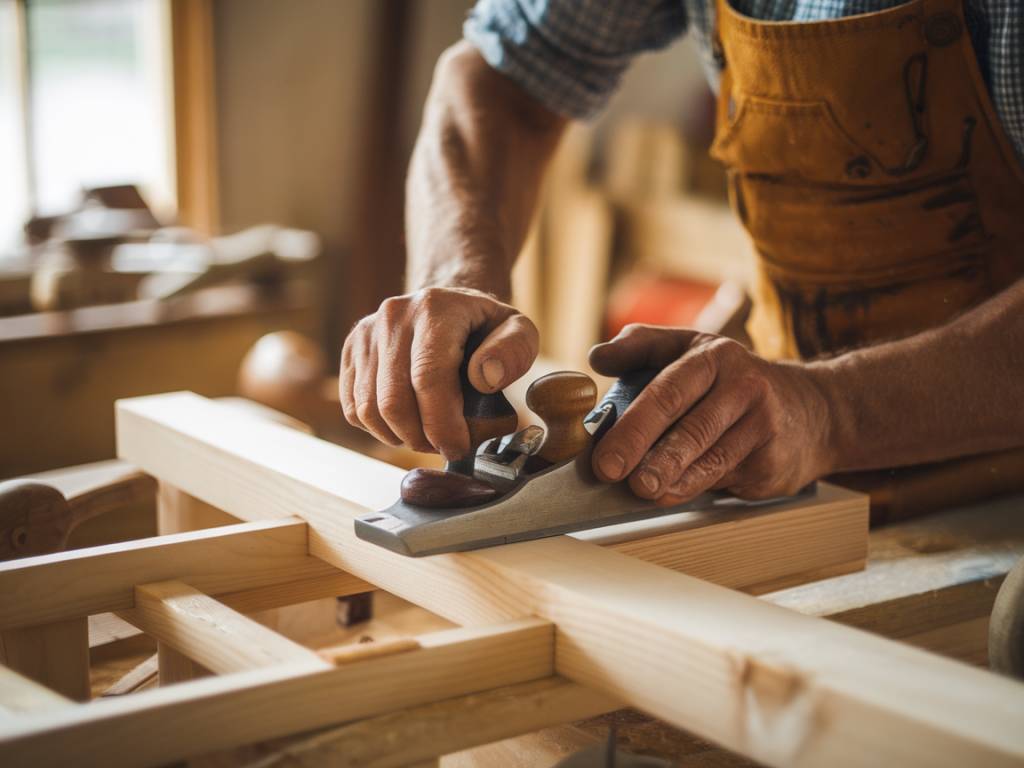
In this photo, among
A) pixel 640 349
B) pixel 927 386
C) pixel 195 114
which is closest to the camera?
pixel 640 349

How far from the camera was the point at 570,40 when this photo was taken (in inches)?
73.4

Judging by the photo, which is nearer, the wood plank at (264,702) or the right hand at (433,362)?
the wood plank at (264,702)

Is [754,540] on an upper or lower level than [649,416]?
lower

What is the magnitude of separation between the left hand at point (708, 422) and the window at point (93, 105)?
3807mm

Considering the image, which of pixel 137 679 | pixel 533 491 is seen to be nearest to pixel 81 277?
pixel 137 679

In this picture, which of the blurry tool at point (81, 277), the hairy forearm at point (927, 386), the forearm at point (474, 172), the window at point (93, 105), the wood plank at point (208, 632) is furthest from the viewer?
the window at point (93, 105)

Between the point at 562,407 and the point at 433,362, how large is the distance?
0.13 m

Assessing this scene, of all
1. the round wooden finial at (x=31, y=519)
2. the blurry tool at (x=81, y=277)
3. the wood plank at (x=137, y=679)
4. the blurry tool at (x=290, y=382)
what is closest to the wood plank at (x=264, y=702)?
the wood plank at (x=137, y=679)

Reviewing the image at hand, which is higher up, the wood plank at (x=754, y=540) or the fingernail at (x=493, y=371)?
the fingernail at (x=493, y=371)

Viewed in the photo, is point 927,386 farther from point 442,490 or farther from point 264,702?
point 264,702

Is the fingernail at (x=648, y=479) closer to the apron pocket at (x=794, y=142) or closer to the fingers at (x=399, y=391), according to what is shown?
the fingers at (x=399, y=391)

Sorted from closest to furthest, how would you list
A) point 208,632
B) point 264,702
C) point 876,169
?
1. point 264,702
2. point 208,632
3. point 876,169

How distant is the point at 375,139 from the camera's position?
4695 mm

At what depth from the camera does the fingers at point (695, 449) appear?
1074 mm
